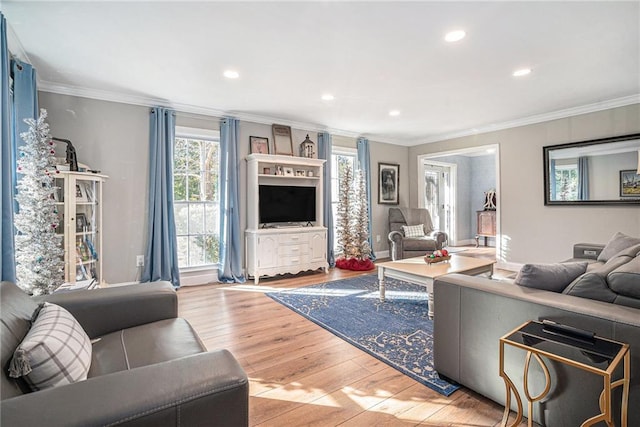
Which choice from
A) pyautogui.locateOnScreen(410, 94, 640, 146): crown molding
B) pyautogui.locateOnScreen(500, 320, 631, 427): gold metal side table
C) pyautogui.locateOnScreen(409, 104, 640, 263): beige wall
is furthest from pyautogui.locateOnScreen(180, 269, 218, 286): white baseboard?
pyautogui.locateOnScreen(410, 94, 640, 146): crown molding

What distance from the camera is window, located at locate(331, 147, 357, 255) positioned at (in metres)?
6.06

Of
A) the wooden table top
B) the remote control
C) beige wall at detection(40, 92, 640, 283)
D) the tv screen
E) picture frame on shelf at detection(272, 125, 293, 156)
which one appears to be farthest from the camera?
picture frame on shelf at detection(272, 125, 293, 156)

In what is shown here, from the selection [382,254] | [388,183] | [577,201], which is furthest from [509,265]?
[388,183]

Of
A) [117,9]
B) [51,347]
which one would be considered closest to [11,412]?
[51,347]

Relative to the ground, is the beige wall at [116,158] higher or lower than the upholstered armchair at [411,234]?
higher

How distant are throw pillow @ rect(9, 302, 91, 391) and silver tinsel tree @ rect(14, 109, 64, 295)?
60.9 inches

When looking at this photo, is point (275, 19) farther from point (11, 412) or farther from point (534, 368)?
point (534, 368)

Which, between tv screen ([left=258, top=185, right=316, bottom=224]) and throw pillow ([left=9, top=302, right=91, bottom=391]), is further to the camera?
tv screen ([left=258, top=185, right=316, bottom=224])

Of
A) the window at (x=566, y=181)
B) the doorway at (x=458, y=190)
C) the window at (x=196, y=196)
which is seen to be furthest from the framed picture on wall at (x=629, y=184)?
the window at (x=196, y=196)

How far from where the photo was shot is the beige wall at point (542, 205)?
4270mm

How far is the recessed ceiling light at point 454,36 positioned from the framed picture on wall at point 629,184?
3439 millimetres

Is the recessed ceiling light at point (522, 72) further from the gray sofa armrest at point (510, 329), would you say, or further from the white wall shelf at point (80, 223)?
the white wall shelf at point (80, 223)

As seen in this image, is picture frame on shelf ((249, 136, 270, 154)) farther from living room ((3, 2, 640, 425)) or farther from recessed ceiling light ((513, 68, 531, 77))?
recessed ceiling light ((513, 68, 531, 77))

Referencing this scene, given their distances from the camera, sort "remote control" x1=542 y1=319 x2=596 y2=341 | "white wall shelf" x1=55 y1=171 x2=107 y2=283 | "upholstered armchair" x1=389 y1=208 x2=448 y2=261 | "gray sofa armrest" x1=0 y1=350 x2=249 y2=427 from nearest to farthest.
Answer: "gray sofa armrest" x1=0 y1=350 x2=249 y2=427, "remote control" x1=542 y1=319 x2=596 y2=341, "white wall shelf" x1=55 y1=171 x2=107 y2=283, "upholstered armchair" x1=389 y1=208 x2=448 y2=261
